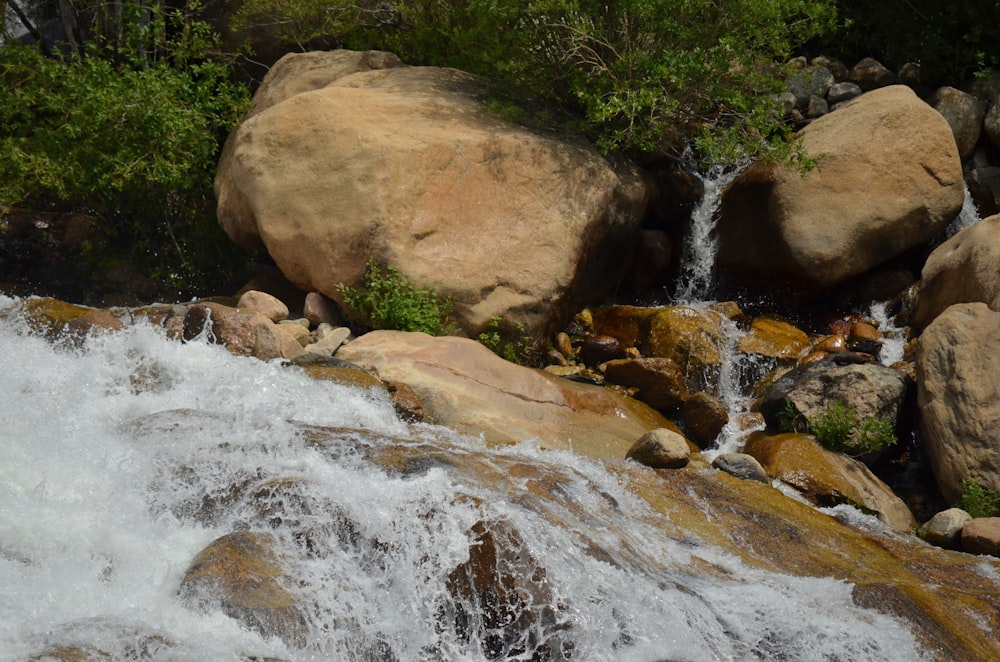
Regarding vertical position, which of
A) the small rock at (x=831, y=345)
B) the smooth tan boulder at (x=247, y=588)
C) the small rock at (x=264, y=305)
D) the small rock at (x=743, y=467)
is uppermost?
the smooth tan boulder at (x=247, y=588)

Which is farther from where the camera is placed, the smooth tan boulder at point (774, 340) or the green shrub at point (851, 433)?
the smooth tan boulder at point (774, 340)

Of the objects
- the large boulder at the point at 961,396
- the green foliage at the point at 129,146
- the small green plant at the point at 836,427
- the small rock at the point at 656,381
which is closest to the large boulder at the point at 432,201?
the small rock at the point at 656,381

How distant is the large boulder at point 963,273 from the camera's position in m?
10.1

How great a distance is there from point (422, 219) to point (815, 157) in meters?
4.14

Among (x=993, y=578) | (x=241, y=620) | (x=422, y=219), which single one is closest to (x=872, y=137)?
(x=422, y=219)

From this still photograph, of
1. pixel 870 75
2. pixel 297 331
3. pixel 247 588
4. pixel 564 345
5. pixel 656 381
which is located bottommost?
pixel 564 345

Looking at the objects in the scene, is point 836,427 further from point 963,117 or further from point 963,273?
point 963,117

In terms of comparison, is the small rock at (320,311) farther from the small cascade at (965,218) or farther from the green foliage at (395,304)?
the small cascade at (965,218)

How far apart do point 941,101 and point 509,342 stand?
259 inches

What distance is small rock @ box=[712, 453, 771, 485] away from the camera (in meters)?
8.34

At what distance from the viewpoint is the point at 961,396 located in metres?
9.00

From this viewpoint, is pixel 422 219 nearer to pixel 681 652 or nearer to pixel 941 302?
pixel 941 302

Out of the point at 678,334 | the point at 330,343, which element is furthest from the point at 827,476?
the point at 330,343

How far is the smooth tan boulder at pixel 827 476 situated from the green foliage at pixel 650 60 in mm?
3259
